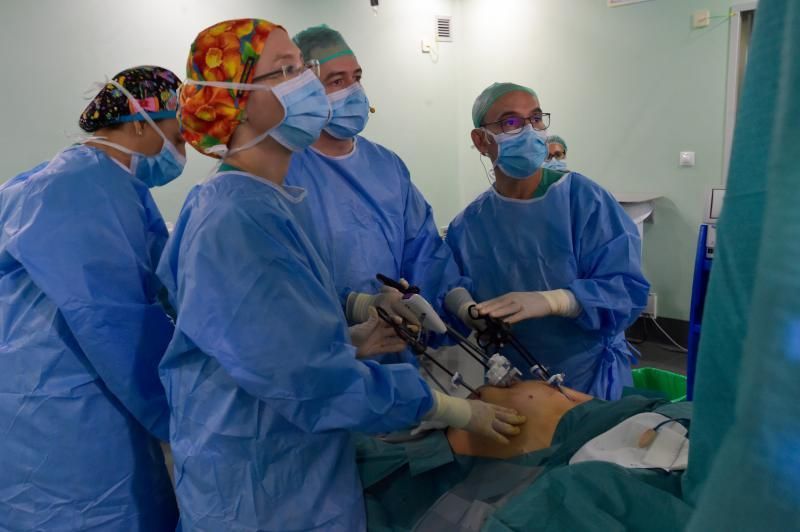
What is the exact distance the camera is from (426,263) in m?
1.83

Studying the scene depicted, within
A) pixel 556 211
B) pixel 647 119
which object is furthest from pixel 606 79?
pixel 556 211

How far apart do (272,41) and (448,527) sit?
1.04 metres

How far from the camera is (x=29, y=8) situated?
284cm

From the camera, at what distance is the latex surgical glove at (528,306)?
155 cm

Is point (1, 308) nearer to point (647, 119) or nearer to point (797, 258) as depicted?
point (797, 258)

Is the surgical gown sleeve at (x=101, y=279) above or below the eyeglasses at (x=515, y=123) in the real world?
below

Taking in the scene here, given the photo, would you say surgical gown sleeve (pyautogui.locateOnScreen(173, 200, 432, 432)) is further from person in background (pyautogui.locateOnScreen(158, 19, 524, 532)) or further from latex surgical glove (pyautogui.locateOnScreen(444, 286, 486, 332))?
latex surgical glove (pyautogui.locateOnScreen(444, 286, 486, 332))

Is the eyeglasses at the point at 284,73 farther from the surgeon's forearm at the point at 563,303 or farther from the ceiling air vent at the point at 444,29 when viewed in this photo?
the ceiling air vent at the point at 444,29

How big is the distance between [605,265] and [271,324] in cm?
113

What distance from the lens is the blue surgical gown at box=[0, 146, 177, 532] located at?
4.29 ft

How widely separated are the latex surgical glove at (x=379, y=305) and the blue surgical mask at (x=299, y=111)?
440 millimetres

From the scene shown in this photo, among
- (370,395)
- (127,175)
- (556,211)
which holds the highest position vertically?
(127,175)

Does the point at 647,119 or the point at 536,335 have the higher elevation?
the point at 647,119

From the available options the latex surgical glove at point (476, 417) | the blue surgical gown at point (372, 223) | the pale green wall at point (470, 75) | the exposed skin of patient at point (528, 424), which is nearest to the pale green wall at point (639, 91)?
the pale green wall at point (470, 75)
